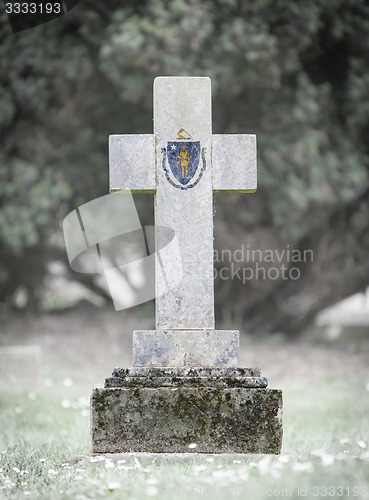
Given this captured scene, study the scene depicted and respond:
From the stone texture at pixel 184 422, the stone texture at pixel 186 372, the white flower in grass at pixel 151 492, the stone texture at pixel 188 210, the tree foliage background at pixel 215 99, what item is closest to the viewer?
the white flower in grass at pixel 151 492

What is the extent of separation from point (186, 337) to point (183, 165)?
113cm

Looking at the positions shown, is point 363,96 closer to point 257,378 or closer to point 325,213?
point 325,213

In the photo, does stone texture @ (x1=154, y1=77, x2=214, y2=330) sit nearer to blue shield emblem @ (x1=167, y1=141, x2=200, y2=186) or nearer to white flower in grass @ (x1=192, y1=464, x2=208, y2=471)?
blue shield emblem @ (x1=167, y1=141, x2=200, y2=186)

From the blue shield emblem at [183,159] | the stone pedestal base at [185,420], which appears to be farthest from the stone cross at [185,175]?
the stone pedestal base at [185,420]

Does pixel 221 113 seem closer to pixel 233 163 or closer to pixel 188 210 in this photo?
pixel 233 163

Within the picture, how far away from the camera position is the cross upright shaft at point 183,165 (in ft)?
12.9

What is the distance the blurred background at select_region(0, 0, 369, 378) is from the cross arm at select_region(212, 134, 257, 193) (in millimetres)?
4163

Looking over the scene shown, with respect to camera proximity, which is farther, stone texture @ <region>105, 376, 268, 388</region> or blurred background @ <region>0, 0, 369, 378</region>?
blurred background @ <region>0, 0, 369, 378</region>

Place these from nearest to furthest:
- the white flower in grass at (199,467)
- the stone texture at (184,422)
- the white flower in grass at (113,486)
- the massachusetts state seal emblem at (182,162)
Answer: the white flower in grass at (113,486)
the white flower in grass at (199,467)
the stone texture at (184,422)
the massachusetts state seal emblem at (182,162)

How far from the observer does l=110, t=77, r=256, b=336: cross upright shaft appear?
3945 mm

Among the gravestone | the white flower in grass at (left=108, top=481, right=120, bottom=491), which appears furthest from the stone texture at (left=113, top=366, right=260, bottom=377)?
the white flower in grass at (left=108, top=481, right=120, bottom=491)

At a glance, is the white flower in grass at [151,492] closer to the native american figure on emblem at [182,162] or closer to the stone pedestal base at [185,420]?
the stone pedestal base at [185,420]

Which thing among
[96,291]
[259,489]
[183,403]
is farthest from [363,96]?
[259,489]

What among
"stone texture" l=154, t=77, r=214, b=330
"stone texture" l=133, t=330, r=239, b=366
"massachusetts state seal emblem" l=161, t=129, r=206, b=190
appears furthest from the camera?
"massachusetts state seal emblem" l=161, t=129, r=206, b=190
